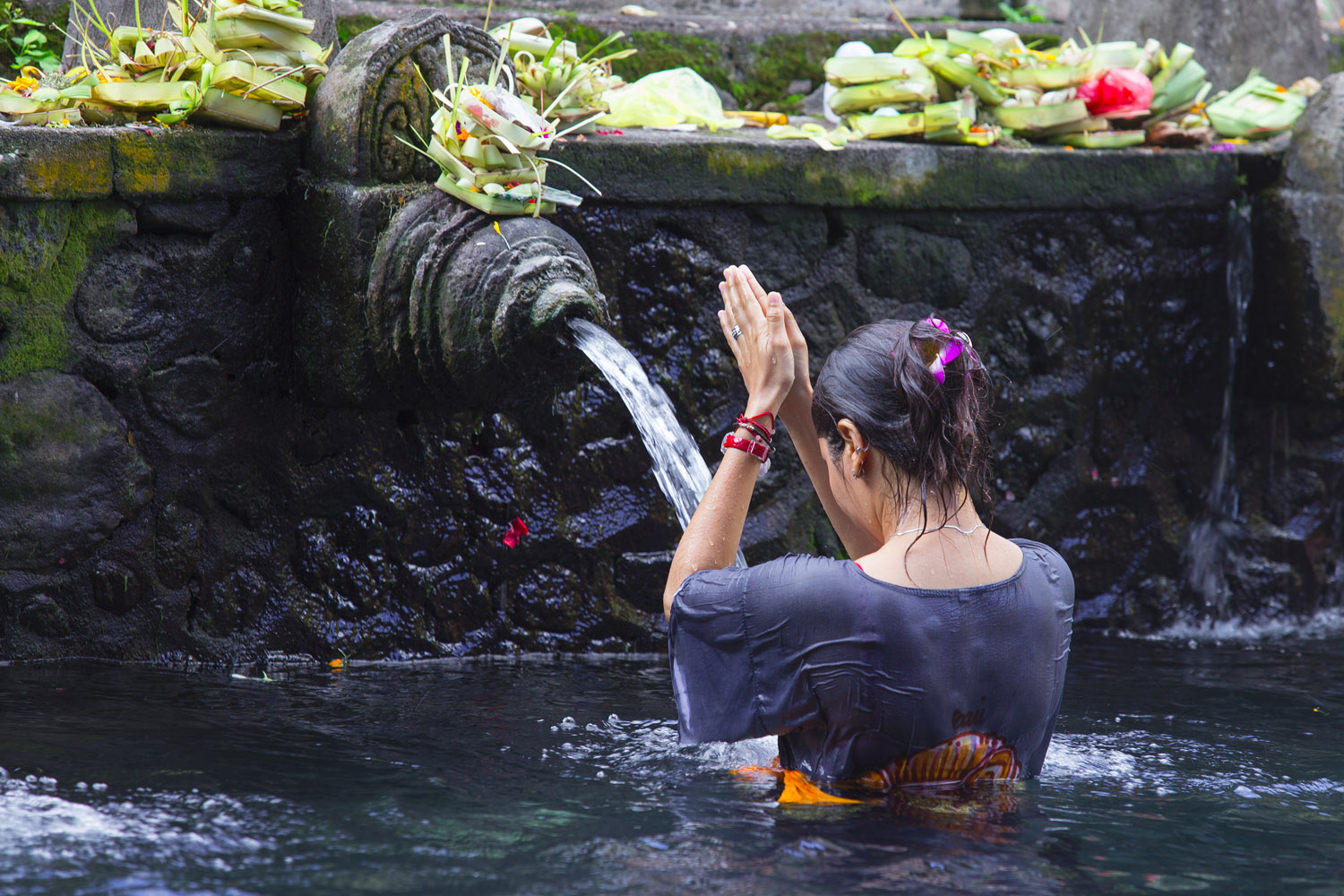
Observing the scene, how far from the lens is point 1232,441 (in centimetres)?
504

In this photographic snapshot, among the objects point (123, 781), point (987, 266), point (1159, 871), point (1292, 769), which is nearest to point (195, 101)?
point (123, 781)

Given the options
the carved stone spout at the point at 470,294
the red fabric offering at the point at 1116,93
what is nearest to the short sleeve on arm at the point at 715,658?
the carved stone spout at the point at 470,294

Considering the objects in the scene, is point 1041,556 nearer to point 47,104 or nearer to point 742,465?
point 742,465

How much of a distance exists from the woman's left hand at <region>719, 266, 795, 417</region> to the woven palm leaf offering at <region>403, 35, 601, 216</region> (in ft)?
3.32

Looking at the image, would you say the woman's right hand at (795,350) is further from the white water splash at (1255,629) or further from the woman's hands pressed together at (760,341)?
the white water splash at (1255,629)

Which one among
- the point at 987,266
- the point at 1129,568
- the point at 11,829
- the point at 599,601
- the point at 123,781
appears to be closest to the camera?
the point at 11,829

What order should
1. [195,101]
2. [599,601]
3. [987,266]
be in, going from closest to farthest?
[195,101]
[599,601]
[987,266]

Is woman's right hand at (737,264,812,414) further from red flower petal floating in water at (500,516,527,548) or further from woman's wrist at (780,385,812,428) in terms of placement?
red flower petal floating in water at (500,516,527,548)

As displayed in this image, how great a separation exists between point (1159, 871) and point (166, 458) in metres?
2.68

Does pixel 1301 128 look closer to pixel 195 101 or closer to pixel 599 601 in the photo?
pixel 599 601

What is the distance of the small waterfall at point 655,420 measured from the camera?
10.9 feet

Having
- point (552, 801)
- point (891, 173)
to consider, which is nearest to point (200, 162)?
point (552, 801)

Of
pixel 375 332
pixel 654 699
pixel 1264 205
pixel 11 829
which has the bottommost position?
pixel 654 699

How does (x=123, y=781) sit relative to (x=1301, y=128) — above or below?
below
